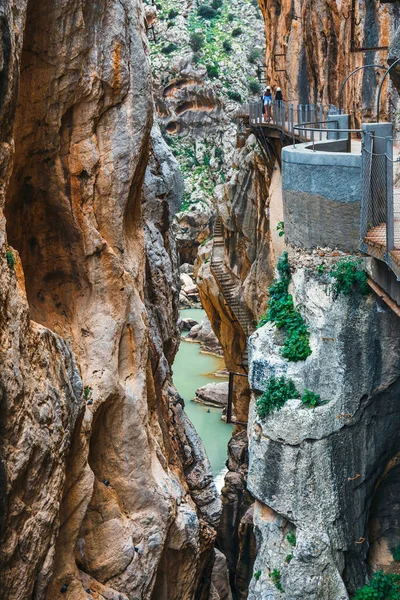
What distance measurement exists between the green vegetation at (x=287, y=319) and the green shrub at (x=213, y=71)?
1909 inches

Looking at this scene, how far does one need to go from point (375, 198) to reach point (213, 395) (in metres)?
22.8

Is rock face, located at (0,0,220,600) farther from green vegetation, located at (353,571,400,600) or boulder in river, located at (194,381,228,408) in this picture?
boulder in river, located at (194,381,228,408)

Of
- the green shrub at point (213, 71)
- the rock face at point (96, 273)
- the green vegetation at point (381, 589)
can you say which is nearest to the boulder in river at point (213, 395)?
the green vegetation at point (381, 589)

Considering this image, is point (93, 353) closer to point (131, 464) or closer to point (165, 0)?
point (131, 464)

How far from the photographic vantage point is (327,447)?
43.2ft

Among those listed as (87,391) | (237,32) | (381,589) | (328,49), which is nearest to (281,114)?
(328,49)

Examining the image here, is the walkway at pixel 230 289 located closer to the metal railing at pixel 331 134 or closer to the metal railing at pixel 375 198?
the metal railing at pixel 331 134

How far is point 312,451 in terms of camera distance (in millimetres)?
13180

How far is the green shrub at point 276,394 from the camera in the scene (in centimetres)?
1343

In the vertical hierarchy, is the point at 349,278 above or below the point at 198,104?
below

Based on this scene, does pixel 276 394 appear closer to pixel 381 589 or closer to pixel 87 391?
pixel 381 589

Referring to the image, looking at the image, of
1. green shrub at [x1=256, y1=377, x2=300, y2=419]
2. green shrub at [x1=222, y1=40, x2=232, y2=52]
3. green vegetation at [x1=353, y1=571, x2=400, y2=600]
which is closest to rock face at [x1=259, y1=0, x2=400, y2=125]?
green shrub at [x1=256, y1=377, x2=300, y2=419]

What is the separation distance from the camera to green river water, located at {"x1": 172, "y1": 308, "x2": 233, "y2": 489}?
29288 mm

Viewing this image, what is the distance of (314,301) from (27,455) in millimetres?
6896
